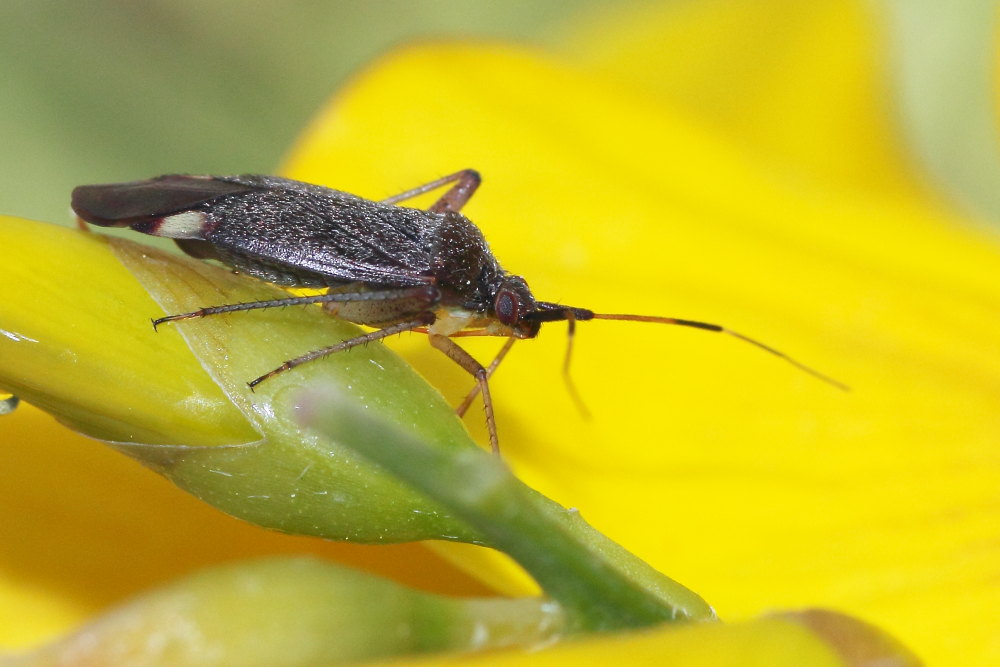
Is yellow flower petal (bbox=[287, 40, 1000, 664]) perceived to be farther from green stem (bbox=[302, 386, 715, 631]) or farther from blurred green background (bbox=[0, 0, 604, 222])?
blurred green background (bbox=[0, 0, 604, 222])

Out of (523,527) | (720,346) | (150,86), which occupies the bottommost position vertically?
(523,527)

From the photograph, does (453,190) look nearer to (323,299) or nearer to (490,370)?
→ (490,370)

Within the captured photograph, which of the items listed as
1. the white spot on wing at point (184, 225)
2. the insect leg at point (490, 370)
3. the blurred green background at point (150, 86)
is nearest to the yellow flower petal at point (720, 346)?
the insect leg at point (490, 370)

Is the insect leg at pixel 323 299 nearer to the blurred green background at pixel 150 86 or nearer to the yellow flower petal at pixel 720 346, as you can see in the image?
the yellow flower petal at pixel 720 346

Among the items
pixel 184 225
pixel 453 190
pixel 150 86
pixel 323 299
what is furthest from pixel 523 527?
pixel 150 86

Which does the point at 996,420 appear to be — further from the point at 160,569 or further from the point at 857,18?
the point at 857,18


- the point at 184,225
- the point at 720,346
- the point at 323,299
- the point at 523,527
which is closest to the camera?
the point at 523,527

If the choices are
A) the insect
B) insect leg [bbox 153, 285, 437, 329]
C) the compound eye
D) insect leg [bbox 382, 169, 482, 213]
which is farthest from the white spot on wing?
the compound eye
